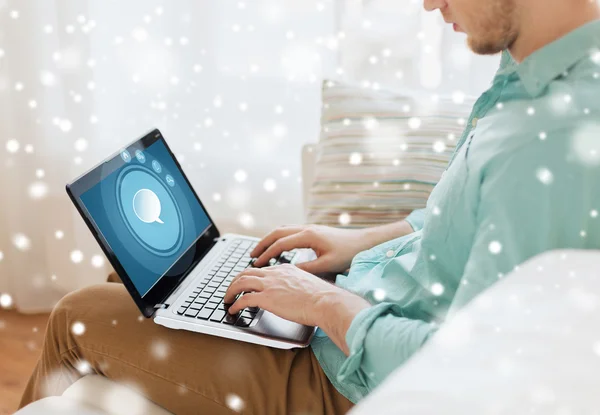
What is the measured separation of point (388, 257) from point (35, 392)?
62 centimetres

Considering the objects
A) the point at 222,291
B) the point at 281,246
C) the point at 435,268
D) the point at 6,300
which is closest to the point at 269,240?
the point at 281,246

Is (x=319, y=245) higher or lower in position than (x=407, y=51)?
lower

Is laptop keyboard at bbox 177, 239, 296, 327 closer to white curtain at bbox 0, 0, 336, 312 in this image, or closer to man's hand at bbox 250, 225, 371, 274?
man's hand at bbox 250, 225, 371, 274

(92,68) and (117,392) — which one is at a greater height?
(92,68)

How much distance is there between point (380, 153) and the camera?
54.6 inches

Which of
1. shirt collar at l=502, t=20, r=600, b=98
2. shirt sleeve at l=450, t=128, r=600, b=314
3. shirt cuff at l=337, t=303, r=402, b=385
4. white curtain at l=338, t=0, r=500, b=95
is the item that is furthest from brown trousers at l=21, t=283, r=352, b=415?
white curtain at l=338, t=0, r=500, b=95

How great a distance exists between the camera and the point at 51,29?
6.48 ft

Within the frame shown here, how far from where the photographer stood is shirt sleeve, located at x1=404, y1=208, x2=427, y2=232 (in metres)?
1.22

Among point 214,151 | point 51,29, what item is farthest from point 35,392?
point 51,29

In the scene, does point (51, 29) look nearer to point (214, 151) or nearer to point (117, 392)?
point (214, 151)

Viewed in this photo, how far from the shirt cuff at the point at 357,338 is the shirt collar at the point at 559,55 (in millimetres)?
335

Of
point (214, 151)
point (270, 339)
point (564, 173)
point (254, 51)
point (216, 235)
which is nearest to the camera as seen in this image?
point (564, 173)

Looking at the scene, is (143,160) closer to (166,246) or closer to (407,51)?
(166,246)

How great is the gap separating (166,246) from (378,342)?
1.54 feet
